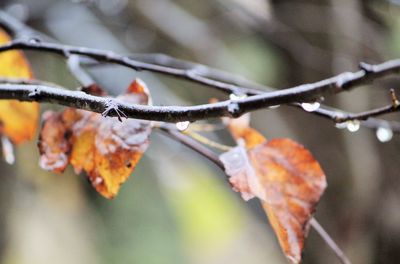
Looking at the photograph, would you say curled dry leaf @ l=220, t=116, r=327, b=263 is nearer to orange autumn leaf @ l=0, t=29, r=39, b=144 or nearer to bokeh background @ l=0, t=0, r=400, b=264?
orange autumn leaf @ l=0, t=29, r=39, b=144

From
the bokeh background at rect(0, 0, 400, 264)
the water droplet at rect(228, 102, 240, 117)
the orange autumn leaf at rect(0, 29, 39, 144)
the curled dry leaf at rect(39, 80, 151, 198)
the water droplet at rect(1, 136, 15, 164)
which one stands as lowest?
the bokeh background at rect(0, 0, 400, 264)

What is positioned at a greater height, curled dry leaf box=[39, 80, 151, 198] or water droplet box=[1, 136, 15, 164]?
curled dry leaf box=[39, 80, 151, 198]

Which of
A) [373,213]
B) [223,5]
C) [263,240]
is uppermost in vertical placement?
[223,5]

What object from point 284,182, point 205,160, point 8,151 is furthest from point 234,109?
point 205,160

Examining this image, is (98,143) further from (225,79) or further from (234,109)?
(225,79)

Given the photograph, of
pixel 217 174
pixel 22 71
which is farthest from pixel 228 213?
pixel 22 71

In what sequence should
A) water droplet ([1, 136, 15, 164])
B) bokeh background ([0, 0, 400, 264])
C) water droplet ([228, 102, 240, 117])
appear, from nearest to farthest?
1. water droplet ([228, 102, 240, 117])
2. water droplet ([1, 136, 15, 164])
3. bokeh background ([0, 0, 400, 264])

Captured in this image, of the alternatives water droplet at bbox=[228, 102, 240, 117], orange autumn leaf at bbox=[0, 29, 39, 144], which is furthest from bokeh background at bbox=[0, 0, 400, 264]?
water droplet at bbox=[228, 102, 240, 117]

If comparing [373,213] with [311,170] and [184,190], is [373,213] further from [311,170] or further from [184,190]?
[311,170]
